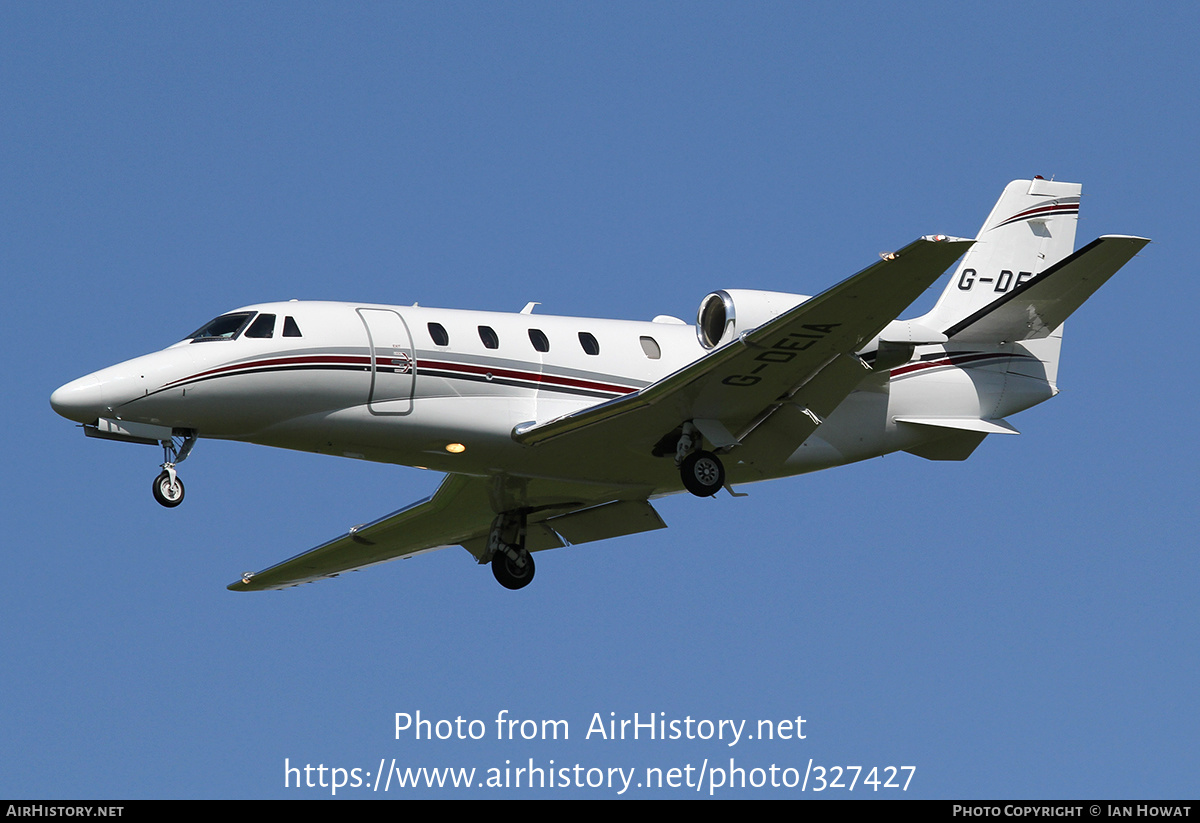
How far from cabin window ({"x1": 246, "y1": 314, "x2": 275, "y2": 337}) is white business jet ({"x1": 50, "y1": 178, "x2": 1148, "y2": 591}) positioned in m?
0.03

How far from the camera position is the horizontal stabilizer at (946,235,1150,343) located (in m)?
19.8

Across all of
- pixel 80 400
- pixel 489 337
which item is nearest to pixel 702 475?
pixel 489 337

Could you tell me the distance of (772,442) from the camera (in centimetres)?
2080

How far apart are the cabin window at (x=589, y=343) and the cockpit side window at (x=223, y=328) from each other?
416 cm

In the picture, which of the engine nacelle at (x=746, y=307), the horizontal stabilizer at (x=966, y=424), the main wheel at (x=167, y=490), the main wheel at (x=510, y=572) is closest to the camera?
the main wheel at (x=167, y=490)

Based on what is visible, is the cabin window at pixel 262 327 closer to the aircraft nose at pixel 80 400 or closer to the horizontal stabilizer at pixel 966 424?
the aircraft nose at pixel 80 400

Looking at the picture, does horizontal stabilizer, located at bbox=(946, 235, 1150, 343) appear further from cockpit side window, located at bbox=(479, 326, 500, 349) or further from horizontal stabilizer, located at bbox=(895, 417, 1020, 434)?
cockpit side window, located at bbox=(479, 326, 500, 349)

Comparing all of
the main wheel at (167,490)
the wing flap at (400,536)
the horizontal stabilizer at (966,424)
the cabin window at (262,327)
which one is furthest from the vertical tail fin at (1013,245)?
the main wheel at (167,490)

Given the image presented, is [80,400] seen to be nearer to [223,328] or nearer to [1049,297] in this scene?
[223,328]

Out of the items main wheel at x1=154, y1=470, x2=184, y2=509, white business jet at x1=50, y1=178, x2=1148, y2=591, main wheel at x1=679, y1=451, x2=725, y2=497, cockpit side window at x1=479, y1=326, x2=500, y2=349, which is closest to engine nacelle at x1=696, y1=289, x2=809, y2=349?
white business jet at x1=50, y1=178, x2=1148, y2=591

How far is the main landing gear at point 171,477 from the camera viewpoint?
18.5 metres

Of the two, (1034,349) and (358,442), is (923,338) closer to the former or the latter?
(1034,349)

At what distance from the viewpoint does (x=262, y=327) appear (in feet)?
62.8
